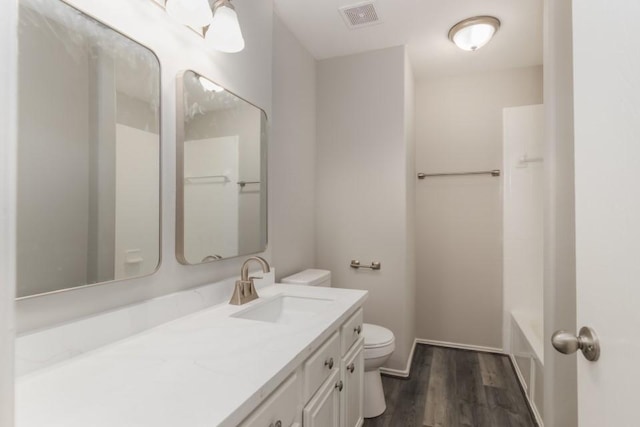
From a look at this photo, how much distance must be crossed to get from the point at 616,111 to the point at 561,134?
0.97 meters

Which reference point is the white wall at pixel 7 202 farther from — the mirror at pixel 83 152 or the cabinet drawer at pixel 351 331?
the cabinet drawer at pixel 351 331

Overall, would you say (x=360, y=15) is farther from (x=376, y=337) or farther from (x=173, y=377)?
(x=173, y=377)

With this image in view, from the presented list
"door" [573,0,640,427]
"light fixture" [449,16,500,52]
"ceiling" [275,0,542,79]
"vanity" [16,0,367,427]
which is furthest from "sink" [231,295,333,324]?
"light fixture" [449,16,500,52]

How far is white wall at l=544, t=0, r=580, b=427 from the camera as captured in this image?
52.7 inches

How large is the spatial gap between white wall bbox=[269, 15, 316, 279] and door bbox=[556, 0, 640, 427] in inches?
61.1

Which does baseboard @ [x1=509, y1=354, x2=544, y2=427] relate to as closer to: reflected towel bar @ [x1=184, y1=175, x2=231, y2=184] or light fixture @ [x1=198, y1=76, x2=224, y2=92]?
reflected towel bar @ [x1=184, y1=175, x2=231, y2=184]

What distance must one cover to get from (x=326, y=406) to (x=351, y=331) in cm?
37

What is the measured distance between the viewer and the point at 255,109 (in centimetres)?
176

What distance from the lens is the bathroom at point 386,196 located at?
1.91 ft

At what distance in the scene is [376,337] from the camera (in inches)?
82.1

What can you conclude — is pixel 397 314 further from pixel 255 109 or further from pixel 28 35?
pixel 28 35

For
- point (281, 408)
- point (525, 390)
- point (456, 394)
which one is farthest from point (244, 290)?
point (525, 390)

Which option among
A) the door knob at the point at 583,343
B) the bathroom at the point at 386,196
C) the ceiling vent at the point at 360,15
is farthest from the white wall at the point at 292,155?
the door knob at the point at 583,343

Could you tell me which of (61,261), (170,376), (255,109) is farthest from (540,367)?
(61,261)
